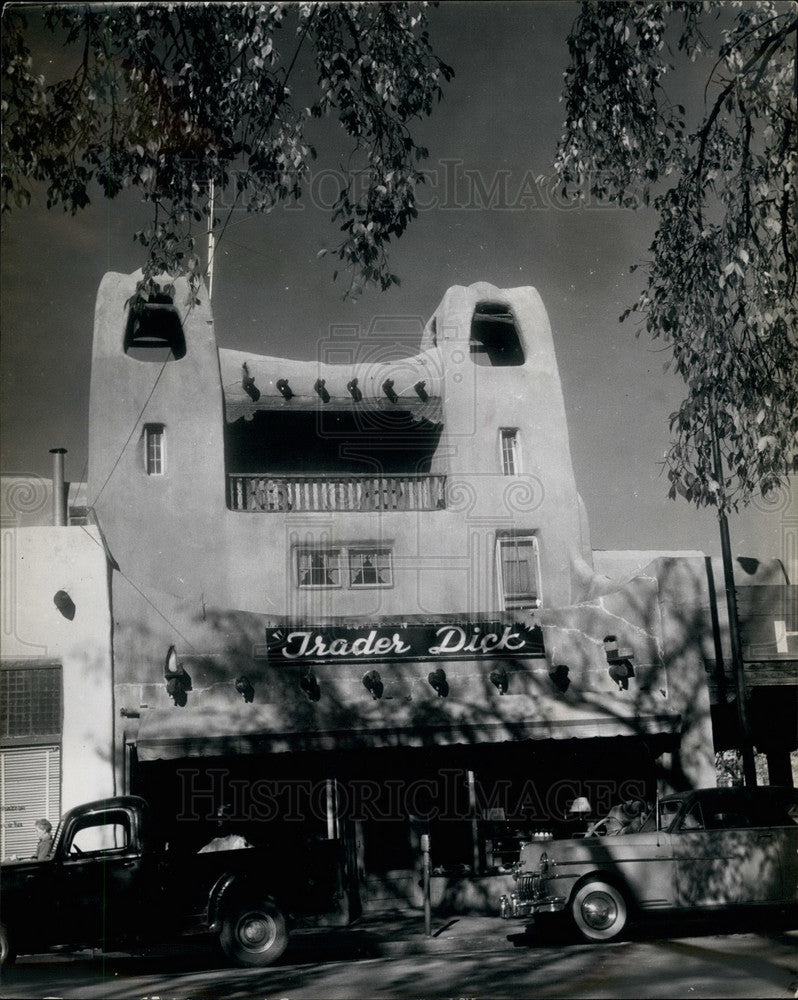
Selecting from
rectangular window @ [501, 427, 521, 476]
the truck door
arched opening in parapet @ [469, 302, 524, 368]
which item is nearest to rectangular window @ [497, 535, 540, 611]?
rectangular window @ [501, 427, 521, 476]

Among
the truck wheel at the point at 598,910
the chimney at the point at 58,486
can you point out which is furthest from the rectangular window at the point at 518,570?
the chimney at the point at 58,486

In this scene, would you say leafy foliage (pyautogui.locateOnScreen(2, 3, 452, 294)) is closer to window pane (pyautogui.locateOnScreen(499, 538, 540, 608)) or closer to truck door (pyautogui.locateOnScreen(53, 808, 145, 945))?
window pane (pyautogui.locateOnScreen(499, 538, 540, 608))

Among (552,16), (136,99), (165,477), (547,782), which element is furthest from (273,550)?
(552,16)

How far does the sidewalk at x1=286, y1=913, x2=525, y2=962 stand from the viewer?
1121 cm

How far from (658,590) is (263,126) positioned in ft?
27.3

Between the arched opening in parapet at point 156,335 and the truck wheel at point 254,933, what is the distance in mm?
6344

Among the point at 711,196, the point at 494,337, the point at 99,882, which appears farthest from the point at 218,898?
the point at 711,196

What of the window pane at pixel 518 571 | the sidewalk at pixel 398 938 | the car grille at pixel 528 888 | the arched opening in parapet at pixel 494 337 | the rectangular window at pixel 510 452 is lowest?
the sidewalk at pixel 398 938

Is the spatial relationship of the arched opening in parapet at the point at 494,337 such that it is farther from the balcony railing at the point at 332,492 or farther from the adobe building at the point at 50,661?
the adobe building at the point at 50,661

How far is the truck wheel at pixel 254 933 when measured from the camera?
34.5 ft

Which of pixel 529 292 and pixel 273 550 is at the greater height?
pixel 529 292

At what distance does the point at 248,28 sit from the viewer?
30.7 feet

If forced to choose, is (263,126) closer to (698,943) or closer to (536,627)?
(536,627)

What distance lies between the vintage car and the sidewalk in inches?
21.5
